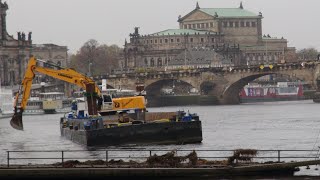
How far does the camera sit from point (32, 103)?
180m

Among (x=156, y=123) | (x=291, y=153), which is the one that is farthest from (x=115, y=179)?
(x=156, y=123)

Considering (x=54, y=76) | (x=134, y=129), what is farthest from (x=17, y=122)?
(x=134, y=129)

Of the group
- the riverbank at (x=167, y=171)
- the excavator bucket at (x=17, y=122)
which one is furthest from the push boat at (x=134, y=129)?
→ the riverbank at (x=167, y=171)

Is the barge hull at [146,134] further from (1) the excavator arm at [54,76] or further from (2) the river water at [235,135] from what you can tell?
(1) the excavator arm at [54,76]

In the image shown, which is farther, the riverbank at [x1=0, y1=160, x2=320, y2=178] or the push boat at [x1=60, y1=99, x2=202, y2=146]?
the push boat at [x1=60, y1=99, x2=202, y2=146]

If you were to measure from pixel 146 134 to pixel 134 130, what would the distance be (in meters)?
0.86

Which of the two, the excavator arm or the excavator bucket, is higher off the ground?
the excavator arm

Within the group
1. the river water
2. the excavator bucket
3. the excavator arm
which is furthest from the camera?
the excavator bucket

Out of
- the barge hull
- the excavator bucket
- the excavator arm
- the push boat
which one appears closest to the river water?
the barge hull

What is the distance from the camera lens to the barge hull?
79562 mm

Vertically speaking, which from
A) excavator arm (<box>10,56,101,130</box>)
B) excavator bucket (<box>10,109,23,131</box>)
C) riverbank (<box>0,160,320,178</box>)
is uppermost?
excavator arm (<box>10,56,101,130</box>)

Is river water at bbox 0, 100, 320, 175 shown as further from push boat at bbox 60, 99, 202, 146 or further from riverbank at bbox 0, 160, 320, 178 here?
riverbank at bbox 0, 160, 320, 178

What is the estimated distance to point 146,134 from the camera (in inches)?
3177

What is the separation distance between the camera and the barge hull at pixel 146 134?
261ft
